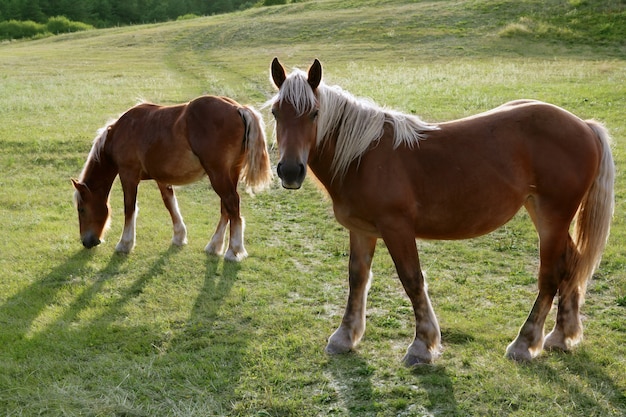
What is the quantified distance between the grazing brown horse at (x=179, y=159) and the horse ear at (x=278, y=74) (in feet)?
9.16

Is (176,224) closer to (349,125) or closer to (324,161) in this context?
(324,161)

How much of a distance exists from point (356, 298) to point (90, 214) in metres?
4.31

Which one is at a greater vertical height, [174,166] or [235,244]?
[174,166]

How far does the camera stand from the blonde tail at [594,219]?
4.96 meters

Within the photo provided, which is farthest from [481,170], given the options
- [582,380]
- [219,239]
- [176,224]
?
[176,224]

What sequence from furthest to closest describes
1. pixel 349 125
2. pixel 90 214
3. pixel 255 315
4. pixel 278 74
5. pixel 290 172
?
1. pixel 90 214
2. pixel 255 315
3. pixel 349 125
4. pixel 278 74
5. pixel 290 172

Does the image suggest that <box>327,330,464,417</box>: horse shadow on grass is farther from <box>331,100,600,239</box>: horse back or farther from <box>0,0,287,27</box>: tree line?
<box>0,0,287,27</box>: tree line

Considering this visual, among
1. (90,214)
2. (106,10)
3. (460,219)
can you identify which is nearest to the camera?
(460,219)

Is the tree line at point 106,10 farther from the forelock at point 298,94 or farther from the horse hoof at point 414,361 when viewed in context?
the horse hoof at point 414,361

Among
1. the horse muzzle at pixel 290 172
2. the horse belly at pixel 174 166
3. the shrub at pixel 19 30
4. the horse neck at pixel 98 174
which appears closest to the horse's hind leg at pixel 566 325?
the horse muzzle at pixel 290 172

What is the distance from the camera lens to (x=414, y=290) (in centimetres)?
482

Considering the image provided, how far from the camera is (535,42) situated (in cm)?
3234

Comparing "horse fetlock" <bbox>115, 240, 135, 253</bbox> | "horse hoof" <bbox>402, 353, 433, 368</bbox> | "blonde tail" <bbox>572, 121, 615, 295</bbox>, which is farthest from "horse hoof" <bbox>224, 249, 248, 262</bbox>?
"blonde tail" <bbox>572, 121, 615, 295</bbox>

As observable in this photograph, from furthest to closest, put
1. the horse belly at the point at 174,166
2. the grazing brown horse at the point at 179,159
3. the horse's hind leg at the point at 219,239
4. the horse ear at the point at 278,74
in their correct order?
1. the horse's hind leg at the point at 219,239
2. the horse belly at the point at 174,166
3. the grazing brown horse at the point at 179,159
4. the horse ear at the point at 278,74
